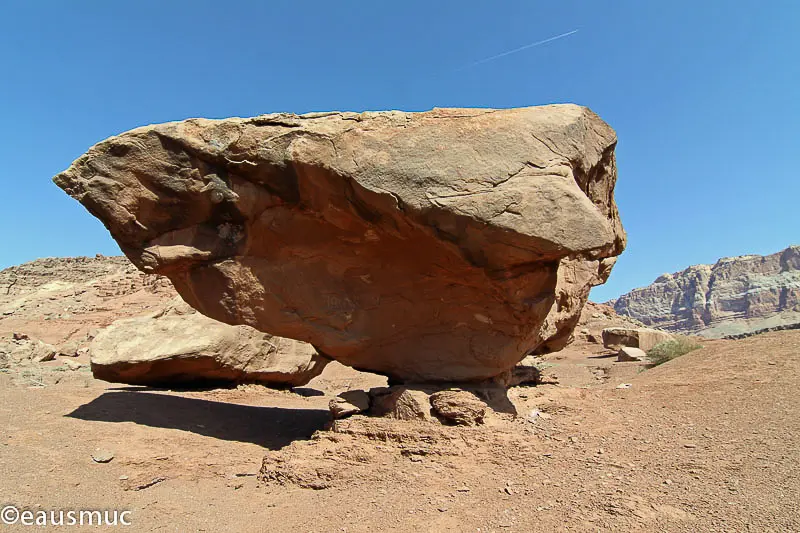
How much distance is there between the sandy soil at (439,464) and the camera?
352cm

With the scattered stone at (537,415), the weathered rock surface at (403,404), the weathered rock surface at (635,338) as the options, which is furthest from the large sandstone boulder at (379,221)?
the weathered rock surface at (635,338)

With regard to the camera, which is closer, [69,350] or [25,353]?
[25,353]

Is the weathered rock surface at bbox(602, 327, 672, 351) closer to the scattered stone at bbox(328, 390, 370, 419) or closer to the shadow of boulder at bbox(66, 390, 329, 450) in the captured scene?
the shadow of boulder at bbox(66, 390, 329, 450)

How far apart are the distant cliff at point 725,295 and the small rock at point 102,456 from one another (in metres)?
57.6

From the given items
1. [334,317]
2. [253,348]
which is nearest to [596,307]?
[253,348]

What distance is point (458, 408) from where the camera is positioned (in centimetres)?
496

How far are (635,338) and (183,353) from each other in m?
13.8

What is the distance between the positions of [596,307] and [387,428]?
2889 centimetres

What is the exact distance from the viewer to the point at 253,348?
900 centimetres

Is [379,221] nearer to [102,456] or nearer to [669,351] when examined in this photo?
[102,456]

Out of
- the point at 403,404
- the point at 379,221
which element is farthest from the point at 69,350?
the point at 379,221

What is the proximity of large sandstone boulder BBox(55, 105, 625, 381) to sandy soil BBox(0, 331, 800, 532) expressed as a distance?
3.61 feet

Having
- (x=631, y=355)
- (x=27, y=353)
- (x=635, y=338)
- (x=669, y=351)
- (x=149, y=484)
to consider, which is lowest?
(x=149, y=484)

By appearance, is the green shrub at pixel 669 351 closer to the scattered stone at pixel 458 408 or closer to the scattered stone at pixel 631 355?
the scattered stone at pixel 631 355
